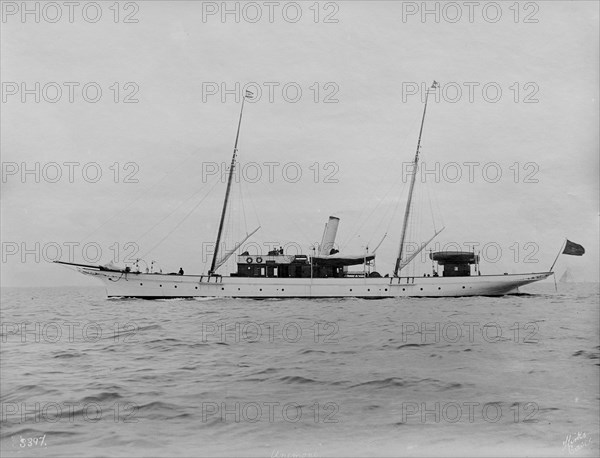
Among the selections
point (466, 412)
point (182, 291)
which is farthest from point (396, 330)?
point (182, 291)

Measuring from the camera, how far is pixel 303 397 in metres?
10.6

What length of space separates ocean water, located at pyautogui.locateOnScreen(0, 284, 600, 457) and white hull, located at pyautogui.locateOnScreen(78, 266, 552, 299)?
28901 millimetres

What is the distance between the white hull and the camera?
4581 centimetres

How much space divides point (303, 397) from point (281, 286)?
115 ft

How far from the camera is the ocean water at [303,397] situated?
28.7ft

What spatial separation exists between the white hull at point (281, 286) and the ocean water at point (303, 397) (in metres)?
28.9

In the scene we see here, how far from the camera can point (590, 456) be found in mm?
8969
